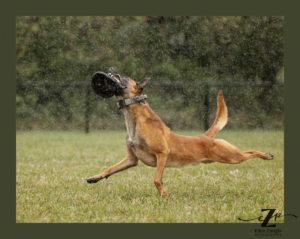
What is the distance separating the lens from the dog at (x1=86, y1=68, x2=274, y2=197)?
11.8 feet

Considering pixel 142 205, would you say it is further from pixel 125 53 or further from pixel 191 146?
pixel 125 53

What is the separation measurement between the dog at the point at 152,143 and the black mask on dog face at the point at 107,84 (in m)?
0.02

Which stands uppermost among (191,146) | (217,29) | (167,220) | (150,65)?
(217,29)

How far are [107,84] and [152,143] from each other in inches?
28.7

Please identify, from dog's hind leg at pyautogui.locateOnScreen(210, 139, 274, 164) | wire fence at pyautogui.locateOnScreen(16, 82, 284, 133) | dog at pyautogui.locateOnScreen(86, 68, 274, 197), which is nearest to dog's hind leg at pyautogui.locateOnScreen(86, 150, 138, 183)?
dog at pyautogui.locateOnScreen(86, 68, 274, 197)

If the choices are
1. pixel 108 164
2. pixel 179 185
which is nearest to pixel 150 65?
pixel 108 164

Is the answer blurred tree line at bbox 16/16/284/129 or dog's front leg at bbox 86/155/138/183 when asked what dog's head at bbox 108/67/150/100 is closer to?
dog's front leg at bbox 86/155/138/183

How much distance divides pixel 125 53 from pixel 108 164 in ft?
30.7

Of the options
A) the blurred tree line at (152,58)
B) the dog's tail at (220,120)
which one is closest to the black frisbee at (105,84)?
the dog's tail at (220,120)

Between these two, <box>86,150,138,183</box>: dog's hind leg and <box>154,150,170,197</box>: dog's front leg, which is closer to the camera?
<box>154,150,170,197</box>: dog's front leg

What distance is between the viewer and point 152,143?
141 inches

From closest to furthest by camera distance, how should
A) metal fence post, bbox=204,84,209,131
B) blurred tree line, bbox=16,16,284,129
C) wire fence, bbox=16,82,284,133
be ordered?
metal fence post, bbox=204,84,209,131, wire fence, bbox=16,82,284,133, blurred tree line, bbox=16,16,284,129

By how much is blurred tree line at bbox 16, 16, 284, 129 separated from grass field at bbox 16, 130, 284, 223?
6992 millimetres

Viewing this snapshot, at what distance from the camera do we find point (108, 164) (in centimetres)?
633
